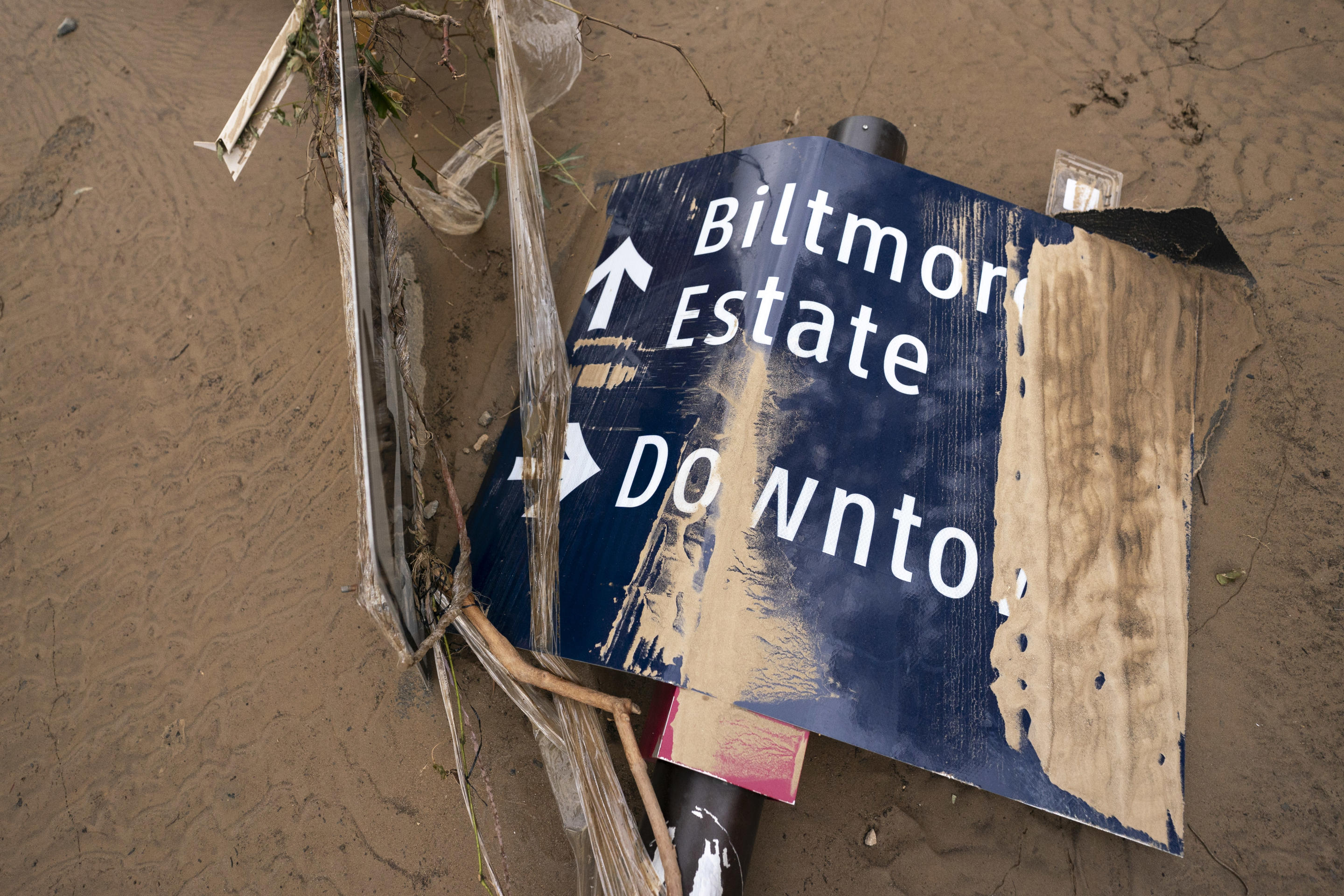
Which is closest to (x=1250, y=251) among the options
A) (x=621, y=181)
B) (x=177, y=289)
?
(x=621, y=181)

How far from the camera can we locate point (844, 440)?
6.47 feet

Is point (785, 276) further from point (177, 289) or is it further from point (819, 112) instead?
point (177, 289)

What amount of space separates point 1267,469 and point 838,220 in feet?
6.22

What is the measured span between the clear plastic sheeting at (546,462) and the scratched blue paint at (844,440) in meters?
0.06

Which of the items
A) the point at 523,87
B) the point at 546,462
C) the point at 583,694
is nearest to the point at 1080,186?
the point at 523,87

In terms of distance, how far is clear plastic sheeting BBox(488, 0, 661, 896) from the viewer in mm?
1823

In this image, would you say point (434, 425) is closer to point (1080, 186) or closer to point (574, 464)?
point (574, 464)

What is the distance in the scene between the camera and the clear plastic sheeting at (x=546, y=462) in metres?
1.82

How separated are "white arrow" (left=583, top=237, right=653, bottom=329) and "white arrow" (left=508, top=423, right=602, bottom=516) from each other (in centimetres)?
42

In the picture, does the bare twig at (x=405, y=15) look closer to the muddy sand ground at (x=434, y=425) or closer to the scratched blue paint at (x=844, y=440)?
the muddy sand ground at (x=434, y=425)

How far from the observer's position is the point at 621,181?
8.82ft

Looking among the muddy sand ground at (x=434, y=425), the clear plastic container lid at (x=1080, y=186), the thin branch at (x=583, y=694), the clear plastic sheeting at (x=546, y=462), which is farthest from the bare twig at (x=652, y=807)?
the clear plastic container lid at (x=1080, y=186)

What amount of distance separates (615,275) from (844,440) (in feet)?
3.41

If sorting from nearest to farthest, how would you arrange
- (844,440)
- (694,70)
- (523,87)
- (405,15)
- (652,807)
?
(652,807)
(844,440)
(405,15)
(523,87)
(694,70)
